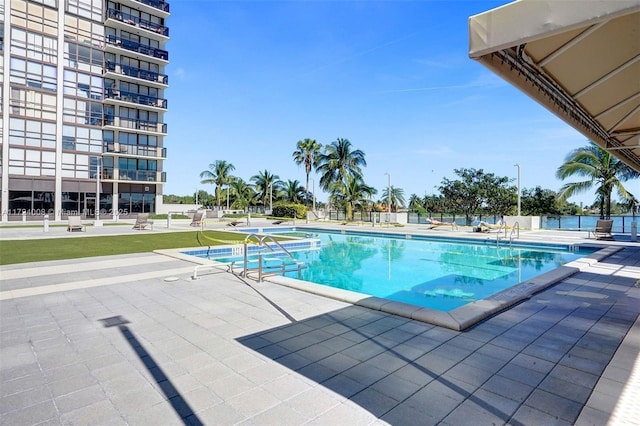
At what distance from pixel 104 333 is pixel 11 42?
111 ft

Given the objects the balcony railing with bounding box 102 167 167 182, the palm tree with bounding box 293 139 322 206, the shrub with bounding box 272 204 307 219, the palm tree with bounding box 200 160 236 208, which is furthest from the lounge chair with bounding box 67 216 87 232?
→ the palm tree with bounding box 200 160 236 208

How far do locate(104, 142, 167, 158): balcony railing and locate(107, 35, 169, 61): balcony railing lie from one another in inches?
340

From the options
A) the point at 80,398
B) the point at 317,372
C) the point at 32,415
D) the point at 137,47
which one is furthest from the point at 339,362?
the point at 137,47

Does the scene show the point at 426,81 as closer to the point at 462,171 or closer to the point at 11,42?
the point at 462,171

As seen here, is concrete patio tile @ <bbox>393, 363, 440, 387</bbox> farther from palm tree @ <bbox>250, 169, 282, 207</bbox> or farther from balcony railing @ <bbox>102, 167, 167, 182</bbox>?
palm tree @ <bbox>250, 169, 282, 207</bbox>

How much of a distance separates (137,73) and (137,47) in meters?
2.37

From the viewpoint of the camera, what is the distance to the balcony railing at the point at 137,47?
101 feet

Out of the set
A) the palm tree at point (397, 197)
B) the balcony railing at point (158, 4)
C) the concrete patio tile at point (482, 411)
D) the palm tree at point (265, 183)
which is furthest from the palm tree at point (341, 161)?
the concrete patio tile at point (482, 411)

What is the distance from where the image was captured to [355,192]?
102ft

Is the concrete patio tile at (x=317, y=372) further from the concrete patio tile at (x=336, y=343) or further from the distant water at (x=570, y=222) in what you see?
the distant water at (x=570, y=222)

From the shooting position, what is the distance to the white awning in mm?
2033

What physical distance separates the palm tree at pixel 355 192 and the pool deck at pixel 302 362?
25625mm

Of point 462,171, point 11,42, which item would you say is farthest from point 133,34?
point 462,171

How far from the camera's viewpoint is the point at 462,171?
2959 centimetres
